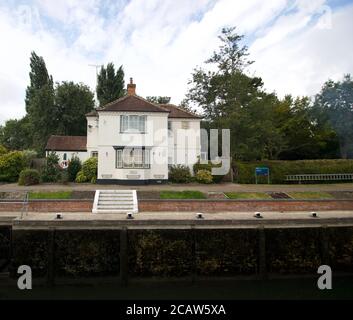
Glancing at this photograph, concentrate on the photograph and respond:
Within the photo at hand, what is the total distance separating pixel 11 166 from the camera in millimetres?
26109

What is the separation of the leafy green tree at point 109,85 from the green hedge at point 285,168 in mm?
27427

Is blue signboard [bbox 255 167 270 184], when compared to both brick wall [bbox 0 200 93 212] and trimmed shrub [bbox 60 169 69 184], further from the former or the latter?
trimmed shrub [bbox 60 169 69 184]

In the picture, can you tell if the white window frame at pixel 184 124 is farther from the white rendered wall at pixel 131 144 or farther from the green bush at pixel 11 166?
the green bush at pixel 11 166

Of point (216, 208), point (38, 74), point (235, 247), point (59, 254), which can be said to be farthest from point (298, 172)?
point (38, 74)

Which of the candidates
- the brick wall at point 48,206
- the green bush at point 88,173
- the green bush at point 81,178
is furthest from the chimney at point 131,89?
the brick wall at point 48,206

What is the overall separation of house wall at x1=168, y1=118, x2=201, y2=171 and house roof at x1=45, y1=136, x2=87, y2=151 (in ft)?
33.3

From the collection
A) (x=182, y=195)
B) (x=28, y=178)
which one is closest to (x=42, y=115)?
(x=28, y=178)

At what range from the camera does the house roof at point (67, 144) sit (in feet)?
108

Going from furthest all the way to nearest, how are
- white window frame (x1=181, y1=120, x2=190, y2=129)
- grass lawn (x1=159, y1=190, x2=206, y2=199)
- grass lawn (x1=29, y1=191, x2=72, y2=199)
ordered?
white window frame (x1=181, y1=120, x2=190, y2=129) < grass lawn (x1=159, y1=190, x2=206, y2=199) < grass lawn (x1=29, y1=191, x2=72, y2=199)

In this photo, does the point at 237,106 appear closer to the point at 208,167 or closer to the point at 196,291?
the point at 208,167

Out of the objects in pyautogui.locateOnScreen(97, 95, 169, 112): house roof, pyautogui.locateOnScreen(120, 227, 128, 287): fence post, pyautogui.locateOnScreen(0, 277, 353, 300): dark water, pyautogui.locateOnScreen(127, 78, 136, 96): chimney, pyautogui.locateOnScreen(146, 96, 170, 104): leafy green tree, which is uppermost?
pyautogui.locateOnScreen(146, 96, 170, 104): leafy green tree

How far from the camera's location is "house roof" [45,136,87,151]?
32.8 m

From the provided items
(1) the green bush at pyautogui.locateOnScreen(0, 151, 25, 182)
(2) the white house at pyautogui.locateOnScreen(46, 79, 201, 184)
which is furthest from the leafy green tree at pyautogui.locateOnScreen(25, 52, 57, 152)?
(2) the white house at pyautogui.locateOnScreen(46, 79, 201, 184)

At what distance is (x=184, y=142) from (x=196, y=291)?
18.8 m
